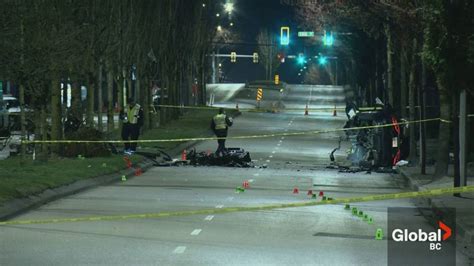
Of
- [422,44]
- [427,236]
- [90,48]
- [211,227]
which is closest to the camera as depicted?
[427,236]

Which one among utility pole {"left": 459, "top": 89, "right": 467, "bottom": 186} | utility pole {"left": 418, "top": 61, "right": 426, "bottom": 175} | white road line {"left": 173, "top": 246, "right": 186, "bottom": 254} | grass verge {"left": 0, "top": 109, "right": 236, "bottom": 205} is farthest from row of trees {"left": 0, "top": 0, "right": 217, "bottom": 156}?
utility pole {"left": 418, "top": 61, "right": 426, "bottom": 175}

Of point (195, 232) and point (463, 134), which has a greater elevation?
point (463, 134)

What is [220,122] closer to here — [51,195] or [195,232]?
[51,195]

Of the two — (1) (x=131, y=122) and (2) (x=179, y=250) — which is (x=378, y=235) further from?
(1) (x=131, y=122)

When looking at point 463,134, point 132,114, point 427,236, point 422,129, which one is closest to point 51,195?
point 427,236

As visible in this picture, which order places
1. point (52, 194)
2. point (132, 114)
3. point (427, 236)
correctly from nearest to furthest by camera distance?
point (427, 236) → point (52, 194) → point (132, 114)

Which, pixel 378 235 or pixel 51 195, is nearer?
pixel 378 235

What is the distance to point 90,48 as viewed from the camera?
31.4 m

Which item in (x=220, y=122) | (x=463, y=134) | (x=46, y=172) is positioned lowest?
(x=46, y=172)

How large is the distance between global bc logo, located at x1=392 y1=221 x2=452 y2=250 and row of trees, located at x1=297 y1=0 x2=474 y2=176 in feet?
14.7

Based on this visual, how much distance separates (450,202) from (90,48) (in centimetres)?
1637

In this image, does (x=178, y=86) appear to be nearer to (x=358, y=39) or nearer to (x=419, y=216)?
(x=358, y=39)

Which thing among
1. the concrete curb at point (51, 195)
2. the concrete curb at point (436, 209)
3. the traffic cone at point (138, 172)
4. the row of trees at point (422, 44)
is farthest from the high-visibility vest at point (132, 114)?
the concrete curb at point (436, 209)

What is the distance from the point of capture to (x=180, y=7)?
54969mm
